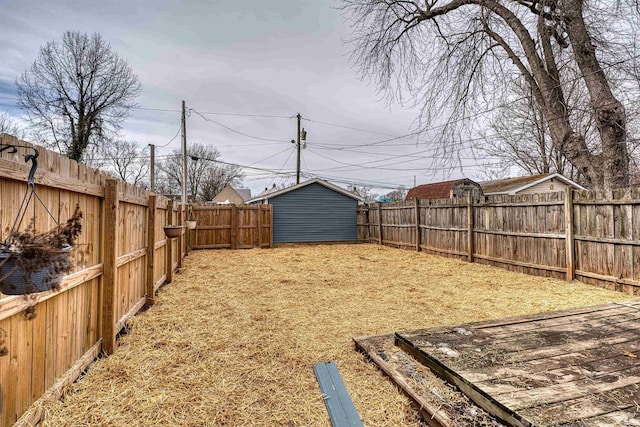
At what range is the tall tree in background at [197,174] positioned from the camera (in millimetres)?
29484

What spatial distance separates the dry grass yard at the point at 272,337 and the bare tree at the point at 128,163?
1664 centimetres

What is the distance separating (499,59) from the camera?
691 centimetres

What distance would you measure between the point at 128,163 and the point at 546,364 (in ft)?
83.0

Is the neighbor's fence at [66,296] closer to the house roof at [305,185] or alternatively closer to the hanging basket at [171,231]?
the hanging basket at [171,231]

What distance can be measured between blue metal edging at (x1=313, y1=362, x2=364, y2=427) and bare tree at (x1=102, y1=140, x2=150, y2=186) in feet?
65.1

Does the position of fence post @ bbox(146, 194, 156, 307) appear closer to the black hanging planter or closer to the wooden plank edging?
the wooden plank edging

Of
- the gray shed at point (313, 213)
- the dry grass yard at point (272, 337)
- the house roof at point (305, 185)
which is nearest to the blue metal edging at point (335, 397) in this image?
the dry grass yard at point (272, 337)

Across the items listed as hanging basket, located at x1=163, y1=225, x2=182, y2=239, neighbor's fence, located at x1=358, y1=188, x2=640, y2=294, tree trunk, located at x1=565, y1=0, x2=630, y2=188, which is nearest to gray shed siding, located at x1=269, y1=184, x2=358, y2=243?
neighbor's fence, located at x1=358, y1=188, x2=640, y2=294

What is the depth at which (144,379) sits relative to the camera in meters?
2.18

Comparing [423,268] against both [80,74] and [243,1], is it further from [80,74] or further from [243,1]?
[80,74]

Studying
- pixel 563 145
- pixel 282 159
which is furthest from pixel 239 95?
pixel 563 145

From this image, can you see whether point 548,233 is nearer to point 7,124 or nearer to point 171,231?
point 171,231

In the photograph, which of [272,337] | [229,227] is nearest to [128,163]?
[229,227]

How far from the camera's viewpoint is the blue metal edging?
1733 mm
